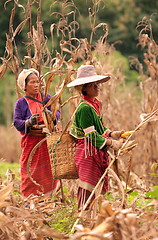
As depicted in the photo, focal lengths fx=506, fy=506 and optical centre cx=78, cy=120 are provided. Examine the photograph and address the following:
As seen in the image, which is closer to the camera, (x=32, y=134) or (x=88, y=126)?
Result: (x=88, y=126)

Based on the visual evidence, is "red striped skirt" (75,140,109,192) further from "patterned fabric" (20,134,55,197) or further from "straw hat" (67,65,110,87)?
"patterned fabric" (20,134,55,197)

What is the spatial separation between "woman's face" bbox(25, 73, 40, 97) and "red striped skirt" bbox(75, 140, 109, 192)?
0.90m

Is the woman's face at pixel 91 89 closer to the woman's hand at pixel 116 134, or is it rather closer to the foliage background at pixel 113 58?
Result: the woman's hand at pixel 116 134

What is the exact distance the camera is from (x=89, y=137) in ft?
11.6

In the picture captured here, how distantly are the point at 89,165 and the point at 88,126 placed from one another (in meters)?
0.29

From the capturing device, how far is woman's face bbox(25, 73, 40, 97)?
431 centimetres

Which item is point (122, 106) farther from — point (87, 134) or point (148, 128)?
point (87, 134)

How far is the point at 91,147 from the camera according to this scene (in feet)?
11.7

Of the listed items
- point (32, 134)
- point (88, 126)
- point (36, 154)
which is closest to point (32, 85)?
point (32, 134)

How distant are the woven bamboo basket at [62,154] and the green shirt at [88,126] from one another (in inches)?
3.5

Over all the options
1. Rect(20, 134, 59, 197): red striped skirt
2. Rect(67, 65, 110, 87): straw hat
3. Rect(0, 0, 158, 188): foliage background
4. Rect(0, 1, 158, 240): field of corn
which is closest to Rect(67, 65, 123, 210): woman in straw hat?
Rect(67, 65, 110, 87): straw hat

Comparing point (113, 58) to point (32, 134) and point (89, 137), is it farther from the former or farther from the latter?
point (89, 137)

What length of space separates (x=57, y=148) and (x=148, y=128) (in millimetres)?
2372

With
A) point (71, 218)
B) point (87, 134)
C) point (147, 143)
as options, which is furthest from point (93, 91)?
point (147, 143)
